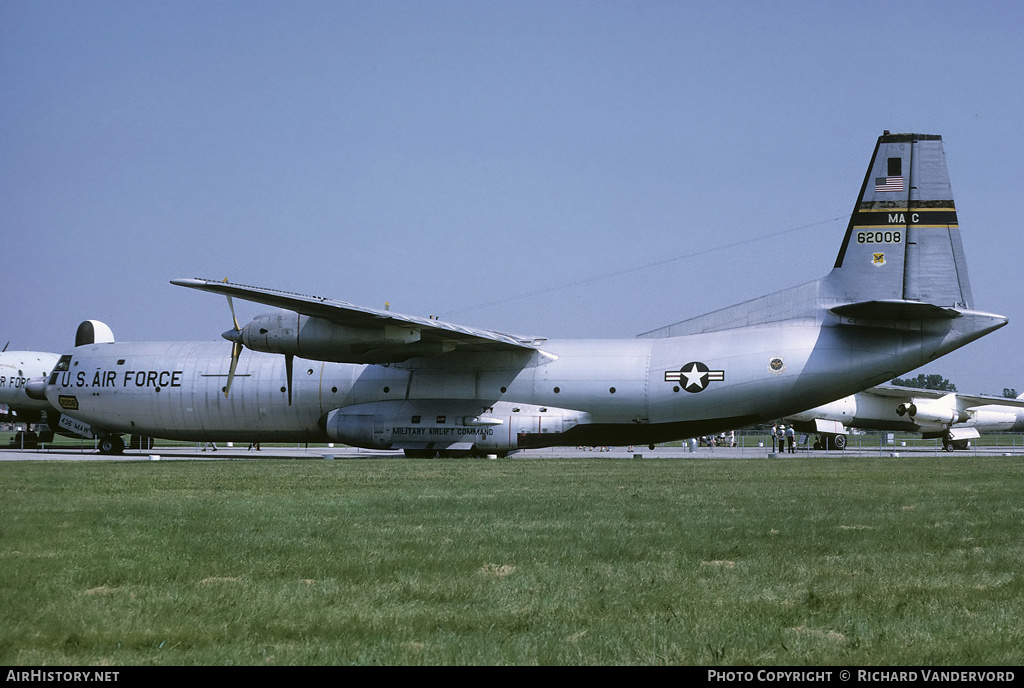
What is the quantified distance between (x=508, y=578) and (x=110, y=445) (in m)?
30.5

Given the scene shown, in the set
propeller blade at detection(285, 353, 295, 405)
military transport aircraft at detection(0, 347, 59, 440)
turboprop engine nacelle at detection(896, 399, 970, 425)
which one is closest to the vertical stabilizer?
propeller blade at detection(285, 353, 295, 405)

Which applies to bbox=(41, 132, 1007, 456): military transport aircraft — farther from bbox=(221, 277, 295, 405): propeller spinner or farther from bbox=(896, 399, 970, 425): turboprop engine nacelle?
bbox=(896, 399, 970, 425): turboprop engine nacelle

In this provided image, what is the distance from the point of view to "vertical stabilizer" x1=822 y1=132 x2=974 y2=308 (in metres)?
24.2

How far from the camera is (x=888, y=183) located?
2467cm

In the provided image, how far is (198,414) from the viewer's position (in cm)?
3089

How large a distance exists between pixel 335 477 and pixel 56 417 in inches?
1092

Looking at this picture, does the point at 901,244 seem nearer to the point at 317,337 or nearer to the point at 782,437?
the point at 317,337

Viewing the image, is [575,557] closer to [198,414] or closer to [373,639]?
[373,639]

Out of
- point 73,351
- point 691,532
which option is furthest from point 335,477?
point 73,351

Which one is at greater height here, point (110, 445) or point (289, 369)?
point (289, 369)

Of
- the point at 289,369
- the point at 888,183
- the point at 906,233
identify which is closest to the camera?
the point at 906,233

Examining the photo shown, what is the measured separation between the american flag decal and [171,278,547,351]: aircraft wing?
33.9 feet

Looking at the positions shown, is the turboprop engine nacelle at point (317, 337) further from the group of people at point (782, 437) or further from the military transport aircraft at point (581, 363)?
the group of people at point (782, 437)

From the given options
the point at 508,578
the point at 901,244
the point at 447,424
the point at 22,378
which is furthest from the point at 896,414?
the point at 508,578
